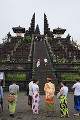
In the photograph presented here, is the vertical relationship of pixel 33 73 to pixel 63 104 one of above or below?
above

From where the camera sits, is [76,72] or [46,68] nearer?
[76,72]

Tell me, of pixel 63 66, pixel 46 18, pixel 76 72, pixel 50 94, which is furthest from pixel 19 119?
pixel 46 18

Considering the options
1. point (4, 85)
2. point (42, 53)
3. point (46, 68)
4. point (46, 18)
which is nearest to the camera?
point (4, 85)

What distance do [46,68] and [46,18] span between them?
4661 cm

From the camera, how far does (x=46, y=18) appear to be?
206ft

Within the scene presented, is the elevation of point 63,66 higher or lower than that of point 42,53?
lower

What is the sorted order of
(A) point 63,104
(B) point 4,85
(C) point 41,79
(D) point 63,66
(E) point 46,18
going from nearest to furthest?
(A) point 63,104, (B) point 4,85, (C) point 41,79, (D) point 63,66, (E) point 46,18

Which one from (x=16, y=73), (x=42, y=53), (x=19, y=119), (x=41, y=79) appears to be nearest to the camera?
(x=19, y=119)

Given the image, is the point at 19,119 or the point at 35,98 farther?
the point at 35,98

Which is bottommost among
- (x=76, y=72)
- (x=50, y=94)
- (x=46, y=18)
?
(x=50, y=94)

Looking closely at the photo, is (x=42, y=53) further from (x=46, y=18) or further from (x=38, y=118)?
(x=46, y=18)

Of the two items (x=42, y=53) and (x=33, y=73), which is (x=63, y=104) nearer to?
(x=33, y=73)

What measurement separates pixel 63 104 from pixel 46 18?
5879cm

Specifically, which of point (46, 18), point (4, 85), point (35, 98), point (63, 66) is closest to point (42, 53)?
point (63, 66)
